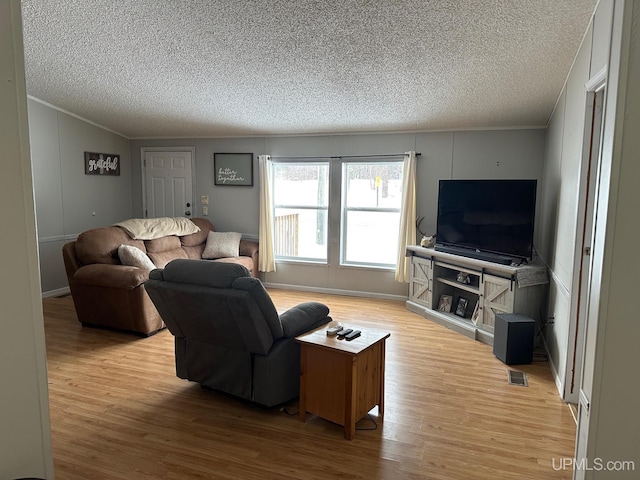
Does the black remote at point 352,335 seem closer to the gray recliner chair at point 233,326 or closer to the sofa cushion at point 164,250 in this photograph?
the gray recliner chair at point 233,326

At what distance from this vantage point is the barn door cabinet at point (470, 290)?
4113 millimetres

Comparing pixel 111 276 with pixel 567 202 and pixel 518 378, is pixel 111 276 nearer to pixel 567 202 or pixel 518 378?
pixel 518 378

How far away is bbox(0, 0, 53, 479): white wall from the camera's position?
56.9 inches

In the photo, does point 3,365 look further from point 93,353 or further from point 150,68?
point 150,68

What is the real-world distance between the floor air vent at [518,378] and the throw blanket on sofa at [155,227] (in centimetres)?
441

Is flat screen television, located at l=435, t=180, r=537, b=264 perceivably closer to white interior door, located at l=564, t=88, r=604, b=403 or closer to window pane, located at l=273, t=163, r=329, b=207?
white interior door, located at l=564, t=88, r=604, b=403

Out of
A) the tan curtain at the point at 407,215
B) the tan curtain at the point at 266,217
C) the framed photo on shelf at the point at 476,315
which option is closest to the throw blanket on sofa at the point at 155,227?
the tan curtain at the point at 266,217

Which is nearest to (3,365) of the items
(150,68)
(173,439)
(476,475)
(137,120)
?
(173,439)

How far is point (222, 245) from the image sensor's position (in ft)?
21.1

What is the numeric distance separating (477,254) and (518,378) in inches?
57.2

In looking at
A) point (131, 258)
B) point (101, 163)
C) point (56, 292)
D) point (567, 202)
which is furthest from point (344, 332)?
point (101, 163)

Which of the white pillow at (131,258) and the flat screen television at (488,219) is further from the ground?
the flat screen television at (488,219)

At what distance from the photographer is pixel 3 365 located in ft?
4.78

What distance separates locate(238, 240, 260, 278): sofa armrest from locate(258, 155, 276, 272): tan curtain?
0.09 metres
